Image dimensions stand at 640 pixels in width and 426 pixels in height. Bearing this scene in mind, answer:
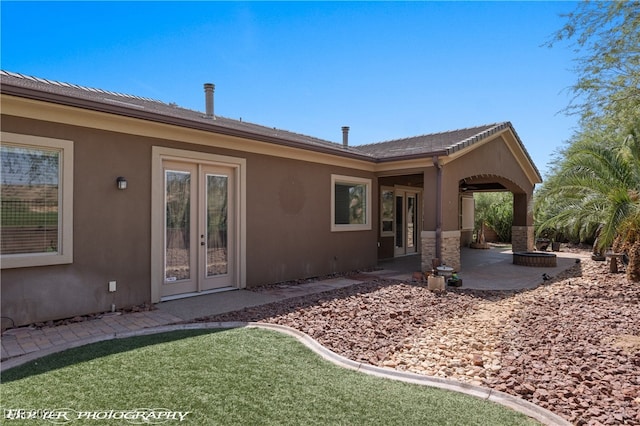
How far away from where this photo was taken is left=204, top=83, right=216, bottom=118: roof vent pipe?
8.98 metres

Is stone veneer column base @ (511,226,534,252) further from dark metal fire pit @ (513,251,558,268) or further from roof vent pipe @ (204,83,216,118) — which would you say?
roof vent pipe @ (204,83,216,118)

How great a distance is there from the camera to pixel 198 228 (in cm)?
717

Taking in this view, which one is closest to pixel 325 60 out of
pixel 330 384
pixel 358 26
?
pixel 358 26

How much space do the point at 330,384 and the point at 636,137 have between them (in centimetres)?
884

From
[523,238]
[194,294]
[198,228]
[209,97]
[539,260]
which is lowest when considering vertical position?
[194,294]

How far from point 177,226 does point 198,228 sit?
0.42 metres

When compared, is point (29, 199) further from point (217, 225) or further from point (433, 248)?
point (433, 248)

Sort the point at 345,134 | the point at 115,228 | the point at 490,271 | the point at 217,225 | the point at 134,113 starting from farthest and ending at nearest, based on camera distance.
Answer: the point at 345,134, the point at 490,271, the point at 217,225, the point at 115,228, the point at 134,113

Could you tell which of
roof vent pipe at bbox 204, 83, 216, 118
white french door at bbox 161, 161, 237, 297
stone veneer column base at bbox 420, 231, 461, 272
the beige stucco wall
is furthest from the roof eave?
stone veneer column base at bbox 420, 231, 461, 272

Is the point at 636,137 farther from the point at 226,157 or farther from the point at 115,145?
the point at 115,145

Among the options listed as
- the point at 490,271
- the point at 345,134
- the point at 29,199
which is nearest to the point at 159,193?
the point at 29,199

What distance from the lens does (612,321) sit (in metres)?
5.59

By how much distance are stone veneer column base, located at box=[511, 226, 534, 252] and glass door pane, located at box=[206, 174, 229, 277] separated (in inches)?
494

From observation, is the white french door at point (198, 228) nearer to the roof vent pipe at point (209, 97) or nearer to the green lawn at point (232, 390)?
the roof vent pipe at point (209, 97)
